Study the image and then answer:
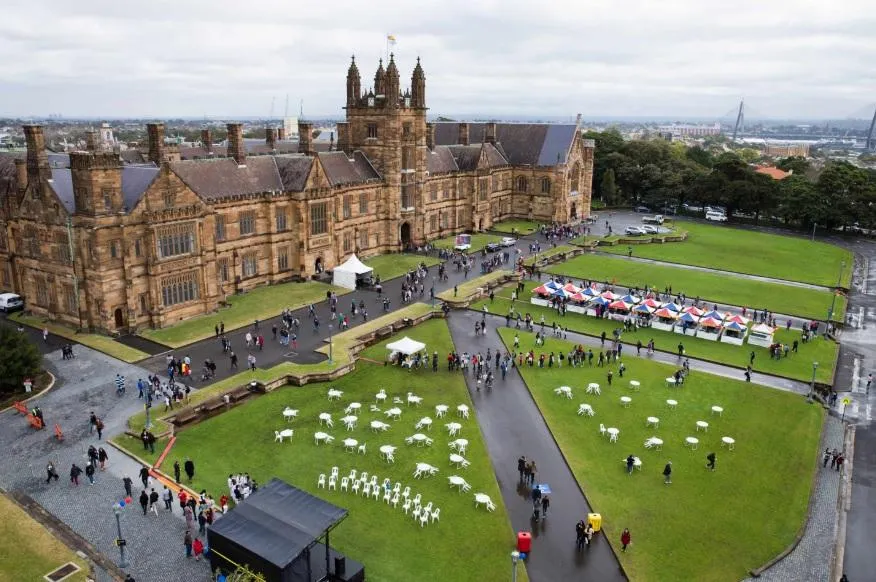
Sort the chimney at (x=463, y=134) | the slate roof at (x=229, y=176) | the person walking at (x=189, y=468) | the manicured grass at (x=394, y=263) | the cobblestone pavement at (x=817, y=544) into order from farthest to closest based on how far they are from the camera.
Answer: the chimney at (x=463, y=134) → the manicured grass at (x=394, y=263) → the slate roof at (x=229, y=176) → the person walking at (x=189, y=468) → the cobblestone pavement at (x=817, y=544)

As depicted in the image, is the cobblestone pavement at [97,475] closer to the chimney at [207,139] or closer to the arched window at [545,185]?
the chimney at [207,139]

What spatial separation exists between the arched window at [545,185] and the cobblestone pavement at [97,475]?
74623mm

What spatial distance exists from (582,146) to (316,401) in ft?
269

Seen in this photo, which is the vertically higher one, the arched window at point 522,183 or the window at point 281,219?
the arched window at point 522,183

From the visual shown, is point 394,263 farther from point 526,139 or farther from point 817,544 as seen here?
point 817,544

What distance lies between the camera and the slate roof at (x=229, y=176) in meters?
60.9

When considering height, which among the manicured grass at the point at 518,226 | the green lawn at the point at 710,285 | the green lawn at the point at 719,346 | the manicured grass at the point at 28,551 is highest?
the manicured grass at the point at 518,226

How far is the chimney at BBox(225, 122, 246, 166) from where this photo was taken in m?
65.6

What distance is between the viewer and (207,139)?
Result: 88250mm

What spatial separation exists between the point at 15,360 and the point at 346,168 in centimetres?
4549

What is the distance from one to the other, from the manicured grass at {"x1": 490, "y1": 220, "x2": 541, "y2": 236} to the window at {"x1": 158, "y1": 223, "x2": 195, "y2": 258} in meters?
54.0

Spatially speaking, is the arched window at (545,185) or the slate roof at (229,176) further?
the arched window at (545,185)

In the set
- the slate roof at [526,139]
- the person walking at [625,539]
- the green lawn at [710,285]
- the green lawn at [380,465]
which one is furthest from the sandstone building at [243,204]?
the person walking at [625,539]

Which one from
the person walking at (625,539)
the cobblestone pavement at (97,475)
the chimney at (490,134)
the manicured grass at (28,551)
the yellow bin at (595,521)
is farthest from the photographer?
the chimney at (490,134)
